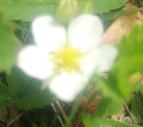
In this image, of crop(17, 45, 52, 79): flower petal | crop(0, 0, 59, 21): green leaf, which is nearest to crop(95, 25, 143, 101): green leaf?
crop(17, 45, 52, 79): flower petal

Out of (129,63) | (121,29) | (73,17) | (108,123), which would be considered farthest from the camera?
(121,29)

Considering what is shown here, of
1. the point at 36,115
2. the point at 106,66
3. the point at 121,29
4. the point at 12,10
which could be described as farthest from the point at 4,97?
the point at 121,29

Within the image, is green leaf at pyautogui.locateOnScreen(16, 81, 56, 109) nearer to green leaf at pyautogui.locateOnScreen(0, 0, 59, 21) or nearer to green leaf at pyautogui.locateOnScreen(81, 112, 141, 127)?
green leaf at pyautogui.locateOnScreen(81, 112, 141, 127)

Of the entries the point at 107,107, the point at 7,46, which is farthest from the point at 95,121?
the point at 7,46

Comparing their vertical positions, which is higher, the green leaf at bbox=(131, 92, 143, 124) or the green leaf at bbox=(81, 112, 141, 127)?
the green leaf at bbox=(81, 112, 141, 127)

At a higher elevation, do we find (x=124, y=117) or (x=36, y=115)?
(x=36, y=115)

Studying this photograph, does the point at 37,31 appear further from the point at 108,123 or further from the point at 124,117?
the point at 124,117

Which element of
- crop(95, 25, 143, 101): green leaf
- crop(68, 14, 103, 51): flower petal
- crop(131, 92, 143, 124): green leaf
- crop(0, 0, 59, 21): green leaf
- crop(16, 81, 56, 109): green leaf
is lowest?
crop(131, 92, 143, 124): green leaf

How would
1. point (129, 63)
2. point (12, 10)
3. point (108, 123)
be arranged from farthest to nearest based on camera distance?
point (12, 10)
point (108, 123)
point (129, 63)
